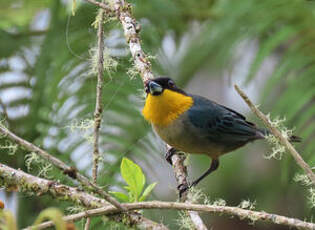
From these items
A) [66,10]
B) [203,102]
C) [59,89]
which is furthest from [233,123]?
[66,10]

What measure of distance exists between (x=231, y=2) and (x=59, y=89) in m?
1.67

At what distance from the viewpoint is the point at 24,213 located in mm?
3752

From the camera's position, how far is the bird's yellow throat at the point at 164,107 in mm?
3219

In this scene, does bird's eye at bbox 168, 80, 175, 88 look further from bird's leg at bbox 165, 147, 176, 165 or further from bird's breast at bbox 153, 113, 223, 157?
bird's leg at bbox 165, 147, 176, 165

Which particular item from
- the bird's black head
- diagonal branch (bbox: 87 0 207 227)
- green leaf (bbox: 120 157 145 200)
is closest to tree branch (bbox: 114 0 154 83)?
diagonal branch (bbox: 87 0 207 227)

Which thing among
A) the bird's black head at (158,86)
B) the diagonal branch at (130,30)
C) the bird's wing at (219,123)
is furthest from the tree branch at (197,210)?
the bird's wing at (219,123)

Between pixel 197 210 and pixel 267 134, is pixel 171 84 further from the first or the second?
pixel 197 210

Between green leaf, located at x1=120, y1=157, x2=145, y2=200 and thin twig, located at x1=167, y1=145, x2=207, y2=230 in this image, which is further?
green leaf, located at x1=120, y1=157, x2=145, y2=200

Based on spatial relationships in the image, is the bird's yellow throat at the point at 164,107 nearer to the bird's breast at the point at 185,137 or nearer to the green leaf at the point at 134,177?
the bird's breast at the point at 185,137

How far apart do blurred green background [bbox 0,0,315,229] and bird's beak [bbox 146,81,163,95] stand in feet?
0.88

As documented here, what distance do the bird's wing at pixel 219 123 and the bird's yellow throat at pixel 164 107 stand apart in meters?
0.09

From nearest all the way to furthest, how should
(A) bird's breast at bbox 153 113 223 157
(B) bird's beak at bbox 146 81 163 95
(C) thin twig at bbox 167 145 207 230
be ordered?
(C) thin twig at bbox 167 145 207 230 < (B) bird's beak at bbox 146 81 163 95 < (A) bird's breast at bbox 153 113 223 157

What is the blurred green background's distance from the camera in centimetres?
373

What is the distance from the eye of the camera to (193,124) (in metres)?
3.41
